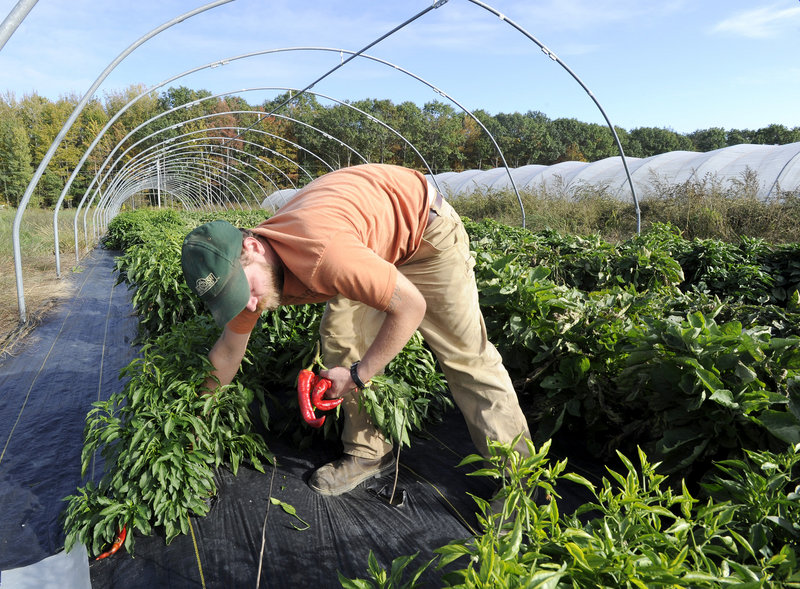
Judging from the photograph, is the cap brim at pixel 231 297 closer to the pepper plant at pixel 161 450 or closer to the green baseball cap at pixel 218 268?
the green baseball cap at pixel 218 268

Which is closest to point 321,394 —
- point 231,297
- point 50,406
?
point 231,297

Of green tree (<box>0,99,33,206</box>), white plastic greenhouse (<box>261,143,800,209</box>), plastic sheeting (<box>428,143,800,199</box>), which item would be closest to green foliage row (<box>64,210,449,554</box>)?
white plastic greenhouse (<box>261,143,800,209</box>)

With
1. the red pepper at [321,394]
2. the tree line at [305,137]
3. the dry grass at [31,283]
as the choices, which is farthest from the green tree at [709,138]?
the red pepper at [321,394]

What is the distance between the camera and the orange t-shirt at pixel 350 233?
1825mm

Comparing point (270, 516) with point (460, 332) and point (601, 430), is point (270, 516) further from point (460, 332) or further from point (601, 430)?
point (601, 430)

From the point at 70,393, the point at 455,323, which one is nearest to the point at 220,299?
the point at 455,323

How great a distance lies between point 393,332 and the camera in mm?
2002

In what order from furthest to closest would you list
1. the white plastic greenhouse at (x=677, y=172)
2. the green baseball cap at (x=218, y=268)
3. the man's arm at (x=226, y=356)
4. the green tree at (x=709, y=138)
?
the green tree at (x=709, y=138), the white plastic greenhouse at (x=677, y=172), the man's arm at (x=226, y=356), the green baseball cap at (x=218, y=268)

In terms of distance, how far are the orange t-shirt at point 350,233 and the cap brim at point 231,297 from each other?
6.6 inches

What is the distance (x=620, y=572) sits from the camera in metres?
1.00

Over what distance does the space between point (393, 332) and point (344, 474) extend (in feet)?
3.61

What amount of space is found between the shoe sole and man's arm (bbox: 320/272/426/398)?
0.77m

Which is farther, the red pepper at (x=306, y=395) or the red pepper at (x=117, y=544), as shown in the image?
the red pepper at (x=117, y=544)

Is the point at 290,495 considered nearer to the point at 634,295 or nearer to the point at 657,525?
the point at 657,525
